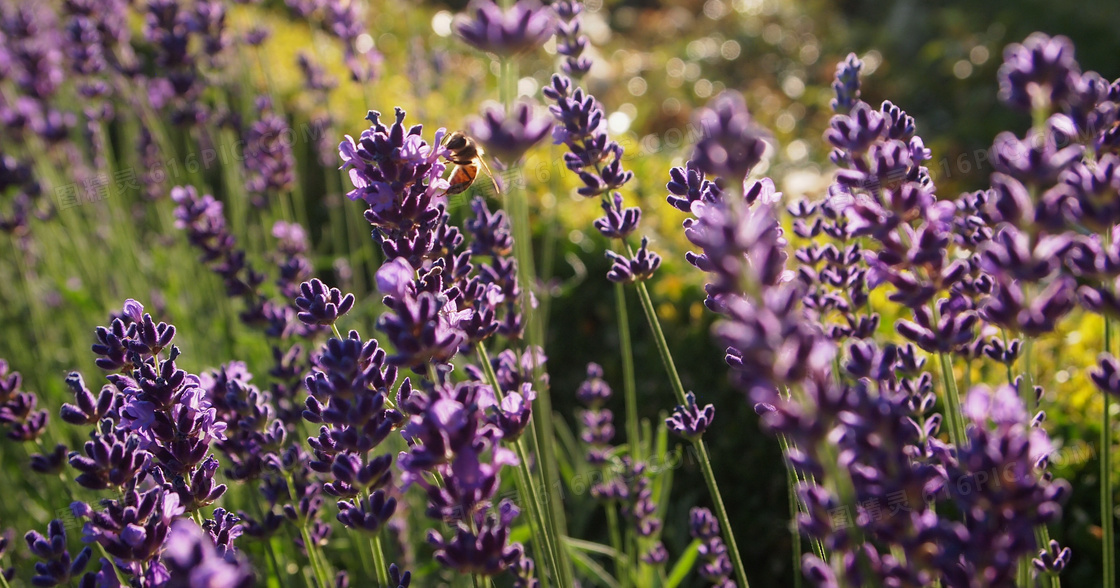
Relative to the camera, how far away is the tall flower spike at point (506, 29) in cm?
→ 124

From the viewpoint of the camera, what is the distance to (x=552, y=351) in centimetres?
446

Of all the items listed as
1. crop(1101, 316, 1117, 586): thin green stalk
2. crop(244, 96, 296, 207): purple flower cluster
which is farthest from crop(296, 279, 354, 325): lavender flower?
crop(244, 96, 296, 207): purple flower cluster

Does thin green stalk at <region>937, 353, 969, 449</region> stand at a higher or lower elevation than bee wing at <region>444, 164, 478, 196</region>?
lower

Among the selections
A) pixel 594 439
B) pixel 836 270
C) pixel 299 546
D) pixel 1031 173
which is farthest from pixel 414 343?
pixel 594 439

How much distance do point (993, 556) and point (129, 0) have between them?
4.77 meters

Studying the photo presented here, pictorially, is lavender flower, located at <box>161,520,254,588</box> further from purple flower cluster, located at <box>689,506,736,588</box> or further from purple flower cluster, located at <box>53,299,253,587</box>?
purple flower cluster, located at <box>689,506,736,588</box>

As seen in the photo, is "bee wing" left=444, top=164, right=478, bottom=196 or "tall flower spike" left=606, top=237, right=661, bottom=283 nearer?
"tall flower spike" left=606, top=237, right=661, bottom=283

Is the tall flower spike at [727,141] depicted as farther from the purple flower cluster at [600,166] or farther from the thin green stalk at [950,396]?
the purple flower cluster at [600,166]

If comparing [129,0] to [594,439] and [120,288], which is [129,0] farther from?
[594,439]

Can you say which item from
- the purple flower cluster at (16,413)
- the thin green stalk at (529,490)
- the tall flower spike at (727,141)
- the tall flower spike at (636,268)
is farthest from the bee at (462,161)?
the tall flower spike at (727,141)

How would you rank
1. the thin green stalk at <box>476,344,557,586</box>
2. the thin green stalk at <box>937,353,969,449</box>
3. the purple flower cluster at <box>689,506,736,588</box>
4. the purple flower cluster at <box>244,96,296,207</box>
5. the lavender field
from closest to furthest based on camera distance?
the lavender field → the thin green stalk at <box>937,353,969,449</box> → the thin green stalk at <box>476,344,557,586</box> → the purple flower cluster at <box>689,506,736,588</box> → the purple flower cluster at <box>244,96,296,207</box>

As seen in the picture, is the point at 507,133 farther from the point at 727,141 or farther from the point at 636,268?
the point at 636,268

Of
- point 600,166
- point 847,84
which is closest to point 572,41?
point 600,166

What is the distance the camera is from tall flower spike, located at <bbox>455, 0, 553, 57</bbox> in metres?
1.24
